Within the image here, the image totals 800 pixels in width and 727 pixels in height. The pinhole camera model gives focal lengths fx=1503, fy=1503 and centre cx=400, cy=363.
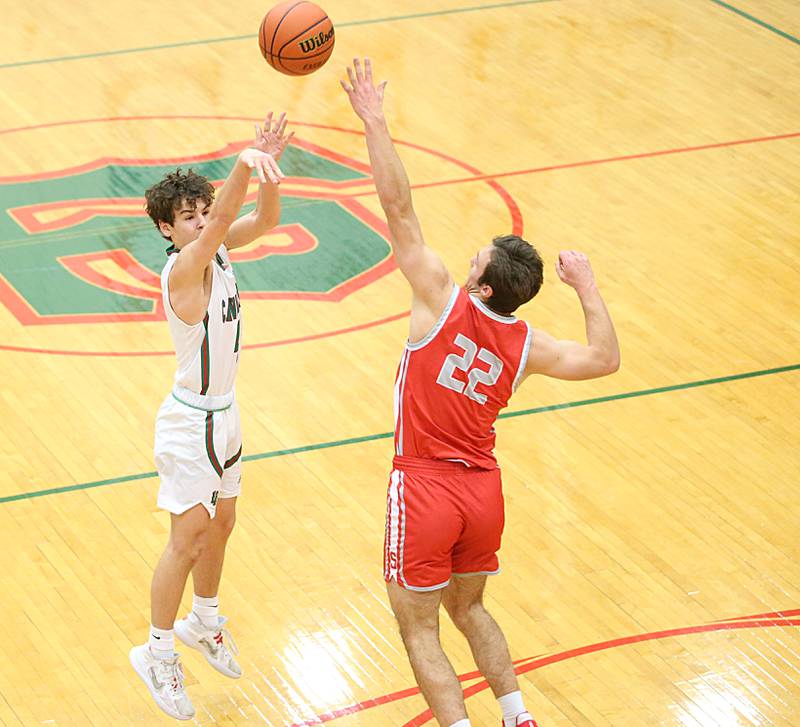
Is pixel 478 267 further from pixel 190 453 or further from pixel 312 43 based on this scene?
pixel 312 43

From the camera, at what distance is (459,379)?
5.52m

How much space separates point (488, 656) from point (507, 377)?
3.61 feet

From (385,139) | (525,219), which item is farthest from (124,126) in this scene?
(385,139)

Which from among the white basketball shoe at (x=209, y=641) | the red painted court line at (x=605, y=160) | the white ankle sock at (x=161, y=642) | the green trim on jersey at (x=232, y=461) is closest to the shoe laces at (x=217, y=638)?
the white basketball shoe at (x=209, y=641)

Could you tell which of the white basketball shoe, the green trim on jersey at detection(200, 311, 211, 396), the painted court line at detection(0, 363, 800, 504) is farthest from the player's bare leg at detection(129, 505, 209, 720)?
the painted court line at detection(0, 363, 800, 504)

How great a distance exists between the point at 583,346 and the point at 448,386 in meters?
0.55

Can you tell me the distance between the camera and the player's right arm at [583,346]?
5.61 meters

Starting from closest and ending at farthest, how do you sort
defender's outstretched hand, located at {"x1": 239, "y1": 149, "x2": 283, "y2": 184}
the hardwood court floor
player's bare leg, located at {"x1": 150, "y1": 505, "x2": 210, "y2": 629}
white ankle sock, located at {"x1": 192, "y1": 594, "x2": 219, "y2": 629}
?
defender's outstretched hand, located at {"x1": 239, "y1": 149, "x2": 283, "y2": 184}, player's bare leg, located at {"x1": 150, "y1": 505, "x2": 210, "y2": 629}, white ankle sock, located at {"x1": 192, "y1": 594, "x2": 219, "y2": 629}, the hardwood court floor

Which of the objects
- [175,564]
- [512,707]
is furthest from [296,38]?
[512,707]

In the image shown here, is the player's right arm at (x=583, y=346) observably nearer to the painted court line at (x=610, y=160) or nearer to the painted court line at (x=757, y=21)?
the painted court line at (x=610, y=160)

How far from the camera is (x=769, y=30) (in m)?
15.3

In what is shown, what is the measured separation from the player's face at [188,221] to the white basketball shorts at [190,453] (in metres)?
0.64

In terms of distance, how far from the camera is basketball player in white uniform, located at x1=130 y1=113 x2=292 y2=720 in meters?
5.79

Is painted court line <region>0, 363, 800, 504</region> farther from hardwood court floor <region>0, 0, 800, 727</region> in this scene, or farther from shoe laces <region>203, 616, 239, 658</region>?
shoe laces <region>203, 616, 239, 658</region>
